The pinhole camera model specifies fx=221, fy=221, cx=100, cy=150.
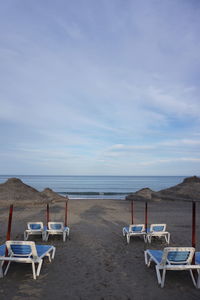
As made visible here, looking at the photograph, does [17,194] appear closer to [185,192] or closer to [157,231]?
[157,231]

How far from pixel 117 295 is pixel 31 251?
1.94 m

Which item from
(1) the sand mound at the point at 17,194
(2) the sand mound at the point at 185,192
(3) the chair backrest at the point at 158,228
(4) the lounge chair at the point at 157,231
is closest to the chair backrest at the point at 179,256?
(4) the lounge chair at the point at 157,231

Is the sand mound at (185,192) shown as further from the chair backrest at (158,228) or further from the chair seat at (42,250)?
the chair seat at (42,250)

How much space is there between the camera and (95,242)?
7.27 metres

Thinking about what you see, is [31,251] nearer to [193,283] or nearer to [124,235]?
[193,283]

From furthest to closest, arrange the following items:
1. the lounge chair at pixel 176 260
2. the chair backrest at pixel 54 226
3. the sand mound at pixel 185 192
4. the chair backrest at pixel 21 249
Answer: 1. the sand mound at pixel 185 192
2. the chair backrest at pixel 54 226
3. the chair backrest at pixel 21 249
4. the lounge chair at pixel 176 260

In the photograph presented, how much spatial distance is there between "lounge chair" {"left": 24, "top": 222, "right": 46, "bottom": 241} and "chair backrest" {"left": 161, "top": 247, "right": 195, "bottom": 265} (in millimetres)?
4605

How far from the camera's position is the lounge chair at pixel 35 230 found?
24.9ft

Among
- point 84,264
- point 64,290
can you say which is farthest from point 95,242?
point 64,290

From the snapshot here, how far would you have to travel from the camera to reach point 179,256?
4.43 m

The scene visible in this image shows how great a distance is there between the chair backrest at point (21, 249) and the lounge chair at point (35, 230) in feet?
9.71

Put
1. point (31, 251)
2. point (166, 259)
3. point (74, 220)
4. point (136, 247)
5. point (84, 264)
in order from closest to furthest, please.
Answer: point (166, 259)
point (31, 251)
point (84, 264)
point (136, 247)
point (74, 220)

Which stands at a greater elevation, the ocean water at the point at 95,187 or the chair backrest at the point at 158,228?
the chair backrest at the point at 158,228

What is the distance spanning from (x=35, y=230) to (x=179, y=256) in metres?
5.00
